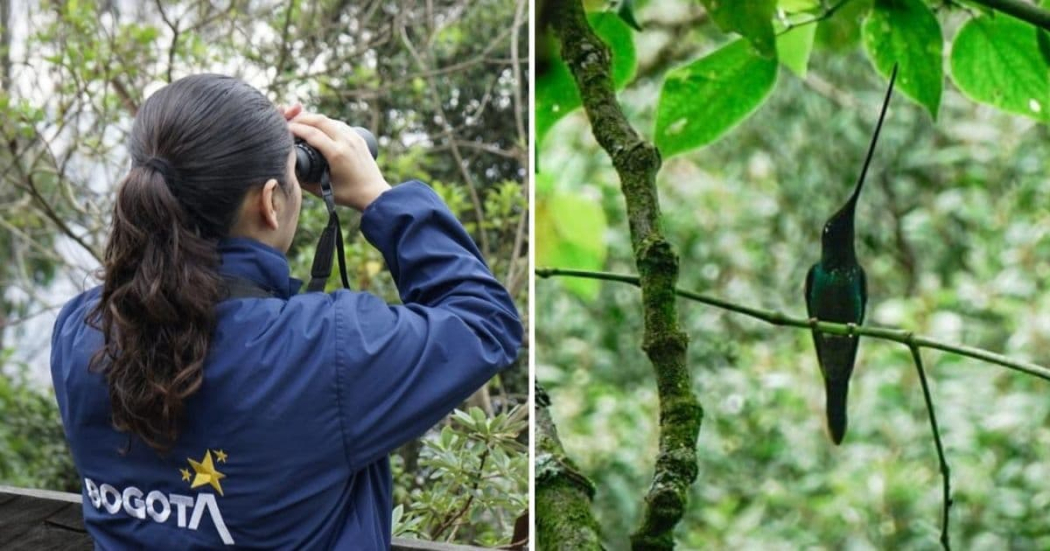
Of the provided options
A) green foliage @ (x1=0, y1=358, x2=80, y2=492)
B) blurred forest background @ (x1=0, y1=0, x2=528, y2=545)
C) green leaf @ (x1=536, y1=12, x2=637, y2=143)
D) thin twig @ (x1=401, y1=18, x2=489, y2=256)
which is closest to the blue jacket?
green leaf @ (x1=536, y1=12, x2=637, y2=143)

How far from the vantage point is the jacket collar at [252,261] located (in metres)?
0.73

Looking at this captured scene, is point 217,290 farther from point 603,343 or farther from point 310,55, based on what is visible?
point 310,55

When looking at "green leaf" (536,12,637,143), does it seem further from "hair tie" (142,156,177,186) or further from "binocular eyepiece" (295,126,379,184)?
"hair tie" (142,156,177,186)

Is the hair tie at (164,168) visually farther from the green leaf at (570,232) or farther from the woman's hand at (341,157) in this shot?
the green leaf at (570,232)

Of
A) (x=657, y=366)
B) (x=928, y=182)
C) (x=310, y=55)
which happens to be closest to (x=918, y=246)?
(x=928, y=182)

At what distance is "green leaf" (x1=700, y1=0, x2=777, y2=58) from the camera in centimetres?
90

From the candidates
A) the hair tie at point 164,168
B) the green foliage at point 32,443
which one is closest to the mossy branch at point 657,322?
the hair tie at point 164,168

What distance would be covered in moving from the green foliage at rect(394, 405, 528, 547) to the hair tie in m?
0.57

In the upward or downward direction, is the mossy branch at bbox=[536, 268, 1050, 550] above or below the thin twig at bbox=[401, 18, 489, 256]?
below

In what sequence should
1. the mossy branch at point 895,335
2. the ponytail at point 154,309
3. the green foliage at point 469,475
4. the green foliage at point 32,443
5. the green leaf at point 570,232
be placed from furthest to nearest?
the green foliage at point 32,443
the green foliage at point 469,475
the green leaf at point 570,232
the mossy branch at point 895,335
the ponytail at point 154,309

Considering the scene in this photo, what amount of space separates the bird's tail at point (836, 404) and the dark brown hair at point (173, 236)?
52 centimetres

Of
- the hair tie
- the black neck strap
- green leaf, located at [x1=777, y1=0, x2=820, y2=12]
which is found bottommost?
the black neck strap

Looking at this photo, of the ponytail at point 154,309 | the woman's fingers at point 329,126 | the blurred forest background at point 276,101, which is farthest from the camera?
the blurred forest background at point 276,101

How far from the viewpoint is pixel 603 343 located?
1232 millimetres
